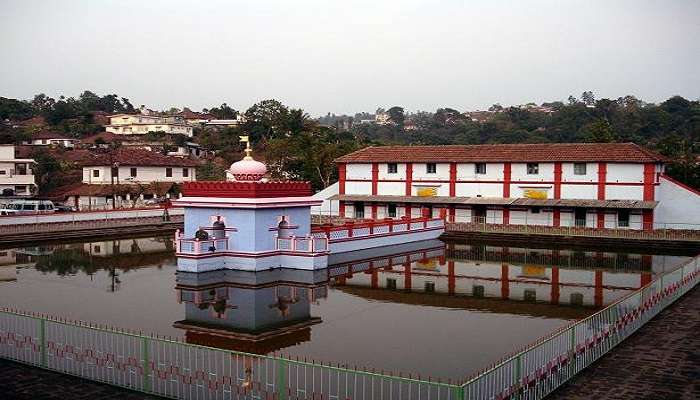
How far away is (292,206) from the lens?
30172mm

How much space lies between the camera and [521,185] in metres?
45.4

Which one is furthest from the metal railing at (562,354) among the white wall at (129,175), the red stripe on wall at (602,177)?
the white wall at (129,175)

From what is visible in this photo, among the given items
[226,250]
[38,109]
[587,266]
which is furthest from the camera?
[38,109]

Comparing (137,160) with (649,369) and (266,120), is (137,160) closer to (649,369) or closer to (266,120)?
(266,120)

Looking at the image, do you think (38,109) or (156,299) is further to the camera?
(38,109)

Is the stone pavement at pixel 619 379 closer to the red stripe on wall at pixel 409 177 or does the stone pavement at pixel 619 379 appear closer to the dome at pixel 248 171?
the dome at pixel 248 171

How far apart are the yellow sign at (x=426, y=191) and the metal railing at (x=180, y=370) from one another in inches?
1357

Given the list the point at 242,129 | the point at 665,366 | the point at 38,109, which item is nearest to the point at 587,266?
the point at 665,366

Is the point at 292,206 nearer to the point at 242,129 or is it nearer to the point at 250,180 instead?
the point at 250,180

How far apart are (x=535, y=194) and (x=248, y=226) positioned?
890 inches

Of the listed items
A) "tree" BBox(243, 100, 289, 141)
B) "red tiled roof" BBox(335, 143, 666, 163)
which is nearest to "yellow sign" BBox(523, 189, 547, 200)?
"red tiled roof" BBox(335, 143, 666, 163)

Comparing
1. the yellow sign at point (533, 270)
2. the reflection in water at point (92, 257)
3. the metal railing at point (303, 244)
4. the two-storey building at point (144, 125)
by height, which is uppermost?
the two-storey building at point (144, 125)

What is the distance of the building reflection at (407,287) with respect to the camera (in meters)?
19.6

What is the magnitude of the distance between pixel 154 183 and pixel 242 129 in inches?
1330
